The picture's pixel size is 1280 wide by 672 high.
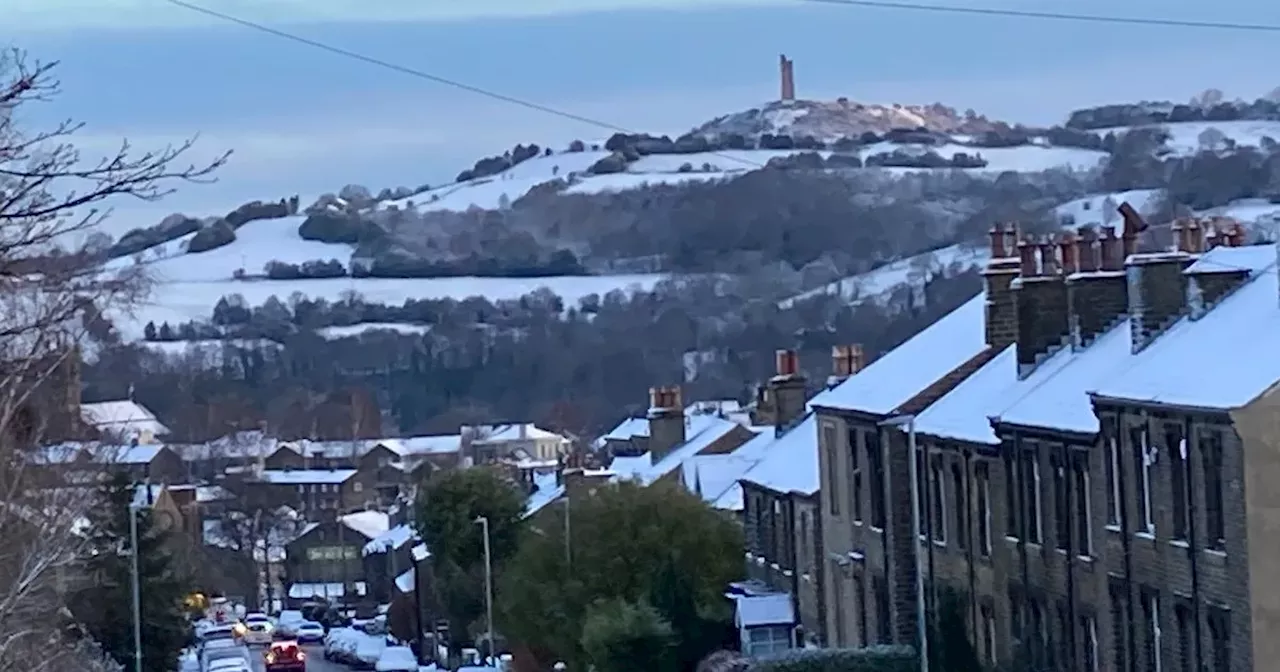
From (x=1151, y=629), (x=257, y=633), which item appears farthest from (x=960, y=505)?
(x=257, y=633)

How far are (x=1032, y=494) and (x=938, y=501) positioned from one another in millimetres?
4118

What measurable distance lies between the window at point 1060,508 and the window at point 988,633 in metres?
2.83

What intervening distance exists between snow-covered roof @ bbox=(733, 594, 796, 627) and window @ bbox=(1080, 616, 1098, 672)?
12667 mm

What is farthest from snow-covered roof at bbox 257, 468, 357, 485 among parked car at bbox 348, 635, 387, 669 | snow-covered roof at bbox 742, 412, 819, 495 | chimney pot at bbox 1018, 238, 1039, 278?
chimney pot at bbox 1018, 238, 1039, 278

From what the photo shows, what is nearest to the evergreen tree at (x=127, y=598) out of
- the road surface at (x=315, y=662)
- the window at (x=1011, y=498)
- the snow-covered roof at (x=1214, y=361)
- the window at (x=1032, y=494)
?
the road surface at (x=315, y=662)

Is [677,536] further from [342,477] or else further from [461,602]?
[342,477]

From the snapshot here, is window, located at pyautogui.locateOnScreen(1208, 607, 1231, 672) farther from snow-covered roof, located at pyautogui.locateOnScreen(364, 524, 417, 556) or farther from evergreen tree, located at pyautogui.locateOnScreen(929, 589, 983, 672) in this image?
snow-covered roof, located at pyautogui.locateOnScreen(364, 524, 417, 556)

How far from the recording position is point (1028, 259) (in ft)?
98.2

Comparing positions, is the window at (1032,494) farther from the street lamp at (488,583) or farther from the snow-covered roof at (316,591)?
the snow-covered roof at (316,591)

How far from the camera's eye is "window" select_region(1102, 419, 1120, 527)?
81.7 feet

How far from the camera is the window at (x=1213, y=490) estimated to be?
22266mm

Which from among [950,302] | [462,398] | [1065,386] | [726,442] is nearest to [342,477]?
[950,302]

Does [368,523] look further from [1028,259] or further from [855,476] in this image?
[1028,259]

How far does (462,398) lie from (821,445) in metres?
150
